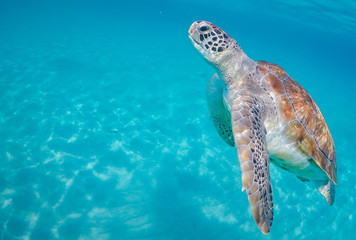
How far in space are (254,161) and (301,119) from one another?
3.80ft

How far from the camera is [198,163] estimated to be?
231 inches

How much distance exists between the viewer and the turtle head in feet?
9.11

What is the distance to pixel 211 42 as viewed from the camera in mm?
2799

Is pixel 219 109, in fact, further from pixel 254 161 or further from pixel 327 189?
pixel 327 189

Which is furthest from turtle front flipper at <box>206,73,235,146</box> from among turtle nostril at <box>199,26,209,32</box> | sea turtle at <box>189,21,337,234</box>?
turtle nostril at <box>199,26,209,32</box>

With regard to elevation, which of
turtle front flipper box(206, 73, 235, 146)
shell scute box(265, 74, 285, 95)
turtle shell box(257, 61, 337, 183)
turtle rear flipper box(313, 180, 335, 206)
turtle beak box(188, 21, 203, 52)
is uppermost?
turtle beak box(188, 21, 203, 52)

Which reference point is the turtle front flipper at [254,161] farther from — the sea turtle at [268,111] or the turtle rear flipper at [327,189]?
the turtle rear flipper at [327,189]

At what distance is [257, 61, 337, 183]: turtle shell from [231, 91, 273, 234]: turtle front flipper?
59 centimetres

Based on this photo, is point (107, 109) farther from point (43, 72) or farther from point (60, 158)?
point (43, 72)

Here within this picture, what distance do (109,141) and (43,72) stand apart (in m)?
6.26

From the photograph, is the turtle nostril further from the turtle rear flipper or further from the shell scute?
the turtle rear flipper

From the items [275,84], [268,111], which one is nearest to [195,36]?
[275,84]

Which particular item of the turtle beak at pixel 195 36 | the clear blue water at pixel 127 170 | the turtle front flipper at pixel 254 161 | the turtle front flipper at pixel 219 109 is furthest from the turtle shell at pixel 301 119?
the clear blue water at pixel 127 170

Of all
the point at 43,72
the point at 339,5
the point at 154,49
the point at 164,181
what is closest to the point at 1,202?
the point at 164,181
